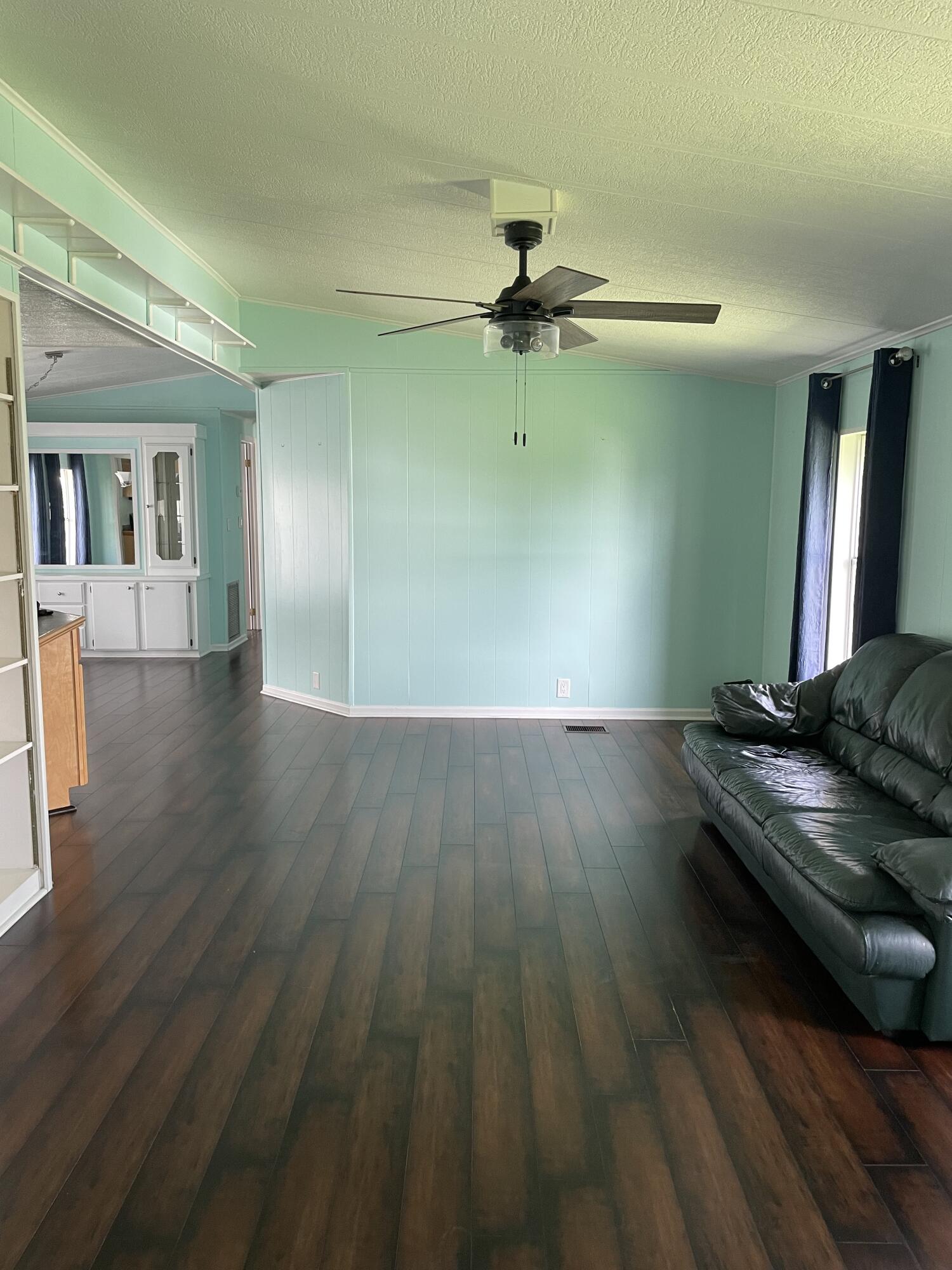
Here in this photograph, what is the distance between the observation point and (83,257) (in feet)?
12.0

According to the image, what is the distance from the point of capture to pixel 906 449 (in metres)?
4.36

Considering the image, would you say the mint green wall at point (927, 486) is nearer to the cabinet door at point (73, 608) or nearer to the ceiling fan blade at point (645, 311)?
the ceiling fan blade at point (645, 311)

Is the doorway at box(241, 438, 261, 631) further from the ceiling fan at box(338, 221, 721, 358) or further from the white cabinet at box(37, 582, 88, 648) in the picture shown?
the ceiling fan at box(338, 221, 721, 358)

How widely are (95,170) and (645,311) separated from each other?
2.41m

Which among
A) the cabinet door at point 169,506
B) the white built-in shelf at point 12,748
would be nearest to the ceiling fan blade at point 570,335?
the white built-in shelf at point 12,748

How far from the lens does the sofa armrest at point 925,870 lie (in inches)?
97.0

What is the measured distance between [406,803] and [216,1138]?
2.50m

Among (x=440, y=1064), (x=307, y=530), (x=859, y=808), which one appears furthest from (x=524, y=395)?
(x=440, y=1064)

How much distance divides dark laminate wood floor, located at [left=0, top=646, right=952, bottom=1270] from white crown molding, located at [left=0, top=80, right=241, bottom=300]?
9.52 feet

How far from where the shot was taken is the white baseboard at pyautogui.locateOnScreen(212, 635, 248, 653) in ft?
30.4

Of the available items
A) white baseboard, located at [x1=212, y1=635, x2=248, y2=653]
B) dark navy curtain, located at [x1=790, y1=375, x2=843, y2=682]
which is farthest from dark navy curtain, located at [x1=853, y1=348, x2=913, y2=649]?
white baseboard, located at [x1=212, y1=635, x2=248, y2=653]

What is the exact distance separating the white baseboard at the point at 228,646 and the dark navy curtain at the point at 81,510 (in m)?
1.49

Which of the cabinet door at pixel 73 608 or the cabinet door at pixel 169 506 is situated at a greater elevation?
the cabinet door at pixel 169 506

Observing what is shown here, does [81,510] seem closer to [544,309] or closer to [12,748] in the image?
[12,748]
